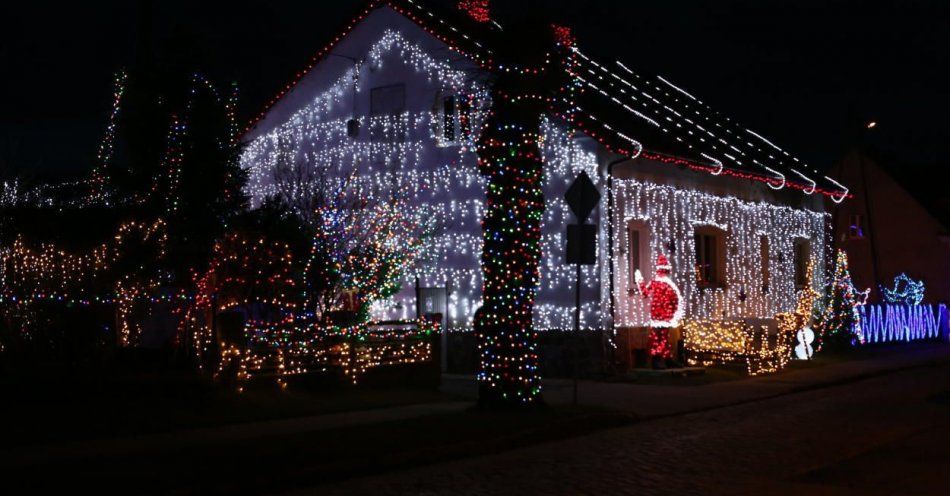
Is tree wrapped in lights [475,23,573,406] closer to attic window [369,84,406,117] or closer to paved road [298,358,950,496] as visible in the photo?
paved road [298,358,950,496]

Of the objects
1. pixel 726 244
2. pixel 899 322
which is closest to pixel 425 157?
pixel 726 244

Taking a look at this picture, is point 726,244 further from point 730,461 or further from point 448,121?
point 730,461

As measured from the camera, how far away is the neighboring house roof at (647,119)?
23.8 metres

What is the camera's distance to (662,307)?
23297 mm

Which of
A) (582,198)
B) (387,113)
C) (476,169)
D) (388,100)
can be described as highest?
(388,100)

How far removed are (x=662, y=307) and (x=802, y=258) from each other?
39.6 feet

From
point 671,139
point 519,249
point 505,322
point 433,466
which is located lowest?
point 433,466

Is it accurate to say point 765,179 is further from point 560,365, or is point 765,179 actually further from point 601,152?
point 560,365

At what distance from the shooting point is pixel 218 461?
11258mm

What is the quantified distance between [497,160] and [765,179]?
15309 mm

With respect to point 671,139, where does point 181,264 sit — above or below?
below

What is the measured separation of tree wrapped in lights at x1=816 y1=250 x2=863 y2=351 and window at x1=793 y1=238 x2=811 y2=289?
87 centimetres

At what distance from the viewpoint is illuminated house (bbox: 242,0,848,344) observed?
23234 millimetres

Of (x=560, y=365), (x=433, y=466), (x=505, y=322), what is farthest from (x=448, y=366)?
(x=433, y=466)
